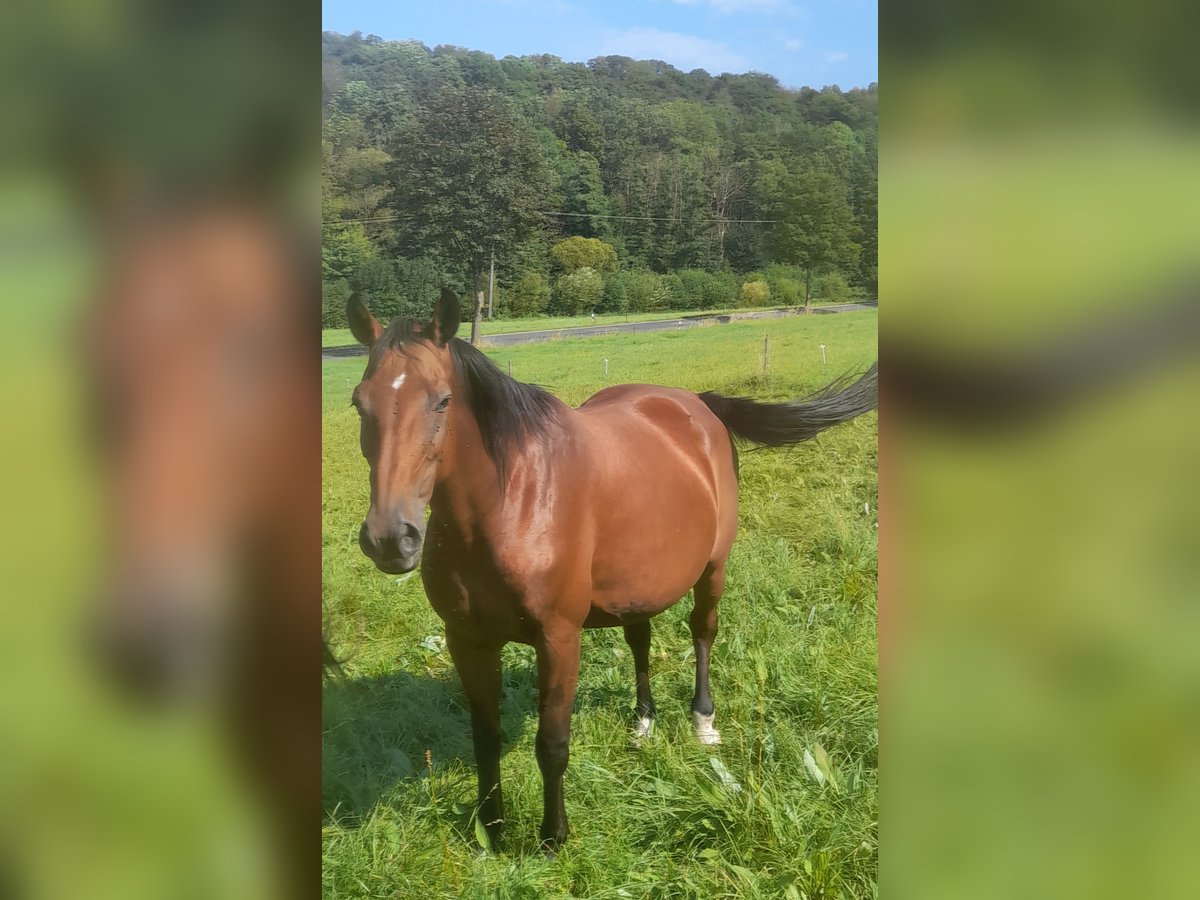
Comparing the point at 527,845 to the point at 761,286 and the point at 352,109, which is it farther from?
the point at 352,109

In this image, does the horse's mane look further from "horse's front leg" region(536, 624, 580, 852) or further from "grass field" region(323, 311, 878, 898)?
"horse's front leg" region(536, 624, 580, 852)

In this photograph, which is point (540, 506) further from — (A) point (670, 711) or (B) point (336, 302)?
(A) point (670, 711)

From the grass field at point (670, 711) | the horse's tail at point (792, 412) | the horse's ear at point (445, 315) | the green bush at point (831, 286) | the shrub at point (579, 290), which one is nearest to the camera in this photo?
the horse's ear at point (445, 315)

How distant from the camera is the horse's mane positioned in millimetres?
1784

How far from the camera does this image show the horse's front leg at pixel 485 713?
2.16 m

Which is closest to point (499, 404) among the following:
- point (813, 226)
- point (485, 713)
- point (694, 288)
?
point (694, 288)

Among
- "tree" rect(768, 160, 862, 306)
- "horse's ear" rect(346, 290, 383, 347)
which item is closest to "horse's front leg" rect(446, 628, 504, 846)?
"horse's ear" rect(346, 290, 383, 347)

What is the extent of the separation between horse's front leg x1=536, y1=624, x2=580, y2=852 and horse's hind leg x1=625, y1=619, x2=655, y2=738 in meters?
0.55
